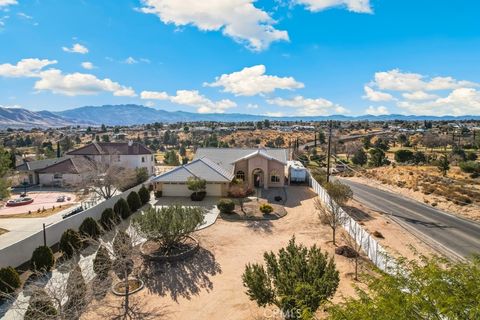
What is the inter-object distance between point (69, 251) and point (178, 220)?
302 inches

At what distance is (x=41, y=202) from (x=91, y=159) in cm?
1276

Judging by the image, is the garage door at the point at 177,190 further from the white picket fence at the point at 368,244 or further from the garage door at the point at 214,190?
the white picket fence at the point at 368,244

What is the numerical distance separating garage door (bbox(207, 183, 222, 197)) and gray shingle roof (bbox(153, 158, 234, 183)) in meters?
1.09

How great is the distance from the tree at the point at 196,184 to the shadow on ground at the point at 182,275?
Answer: 1461cm

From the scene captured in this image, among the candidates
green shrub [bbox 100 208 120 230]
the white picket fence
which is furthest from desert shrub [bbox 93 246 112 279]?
the white picket fence

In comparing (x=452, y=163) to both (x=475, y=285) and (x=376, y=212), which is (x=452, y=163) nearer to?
(x=376, y=212)

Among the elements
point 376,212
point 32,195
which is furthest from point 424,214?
point 32,195

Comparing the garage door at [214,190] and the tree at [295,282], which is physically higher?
the tree at [295,282]

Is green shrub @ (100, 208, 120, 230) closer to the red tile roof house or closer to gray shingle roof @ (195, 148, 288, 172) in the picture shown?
the red tile roof house

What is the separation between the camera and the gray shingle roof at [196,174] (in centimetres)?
3866

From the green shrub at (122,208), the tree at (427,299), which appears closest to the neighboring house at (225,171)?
the green shrub at (122,208)

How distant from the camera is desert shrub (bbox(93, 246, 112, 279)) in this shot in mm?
18047

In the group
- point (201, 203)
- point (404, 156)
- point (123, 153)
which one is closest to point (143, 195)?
point (201, 203)

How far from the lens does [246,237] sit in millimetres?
25906
